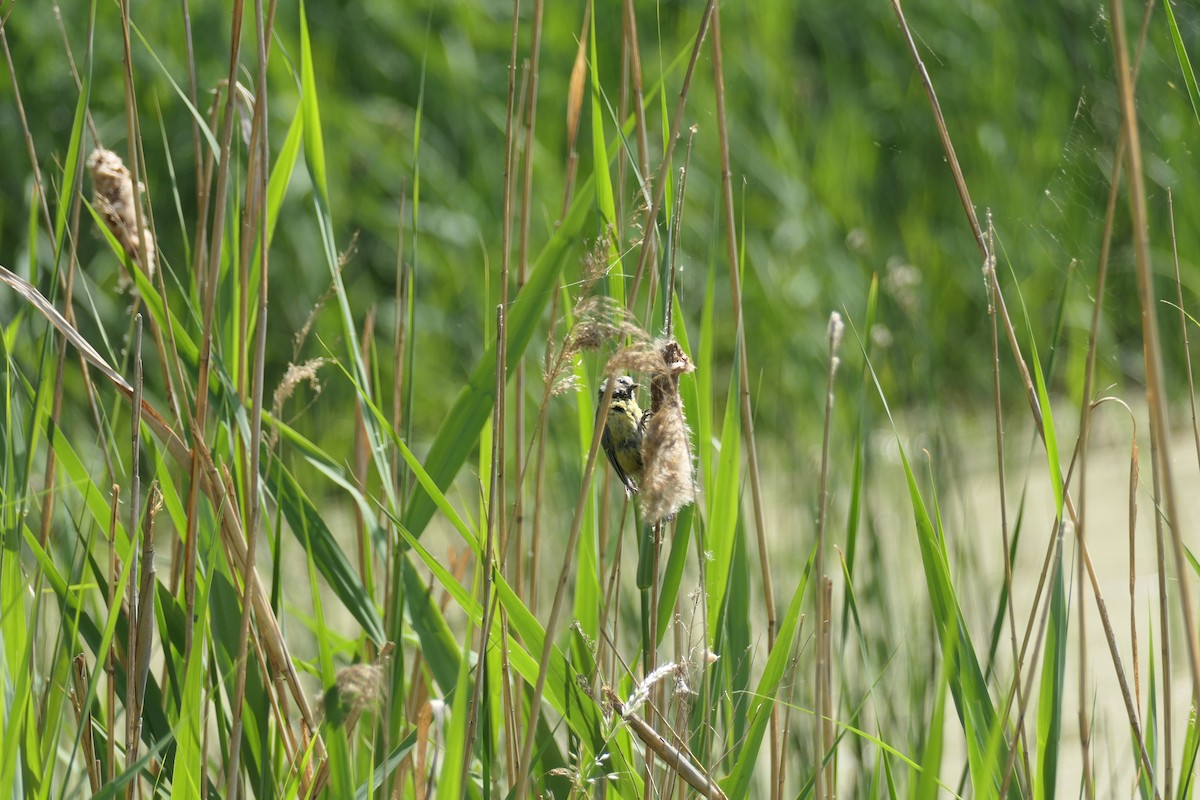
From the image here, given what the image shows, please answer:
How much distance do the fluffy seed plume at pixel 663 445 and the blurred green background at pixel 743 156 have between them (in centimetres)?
188

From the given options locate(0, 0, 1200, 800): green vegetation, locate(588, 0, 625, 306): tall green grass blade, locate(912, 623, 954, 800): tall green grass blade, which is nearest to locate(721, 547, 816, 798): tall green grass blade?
locate(0, 0, 1200, 800): green vegetation

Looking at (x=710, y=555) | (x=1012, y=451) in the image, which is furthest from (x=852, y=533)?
(x=1012, y=451)

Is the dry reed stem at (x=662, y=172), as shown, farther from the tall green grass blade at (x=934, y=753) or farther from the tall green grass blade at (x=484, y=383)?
the tall green grass blade at (x=934, y=753)

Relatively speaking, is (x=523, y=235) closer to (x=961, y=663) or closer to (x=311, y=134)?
(x=311, y=134)

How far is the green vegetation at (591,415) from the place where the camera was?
0.72 m

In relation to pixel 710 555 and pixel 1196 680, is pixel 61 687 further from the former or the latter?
pixel 1196 680

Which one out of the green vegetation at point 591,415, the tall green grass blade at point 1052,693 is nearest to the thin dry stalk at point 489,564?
the green vegetation at point 591,415

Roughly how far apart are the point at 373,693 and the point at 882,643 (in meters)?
0.85

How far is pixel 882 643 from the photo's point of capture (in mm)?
1279

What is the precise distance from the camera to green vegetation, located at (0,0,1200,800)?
0.72m

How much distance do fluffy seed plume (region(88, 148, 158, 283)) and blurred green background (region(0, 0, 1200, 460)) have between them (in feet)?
5.43

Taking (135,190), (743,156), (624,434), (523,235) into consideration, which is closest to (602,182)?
(523,235)

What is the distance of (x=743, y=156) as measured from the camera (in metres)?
2.83

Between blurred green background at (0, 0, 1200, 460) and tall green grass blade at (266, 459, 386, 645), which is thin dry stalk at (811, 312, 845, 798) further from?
blurred green background at (0, 0, 1200, 460)
